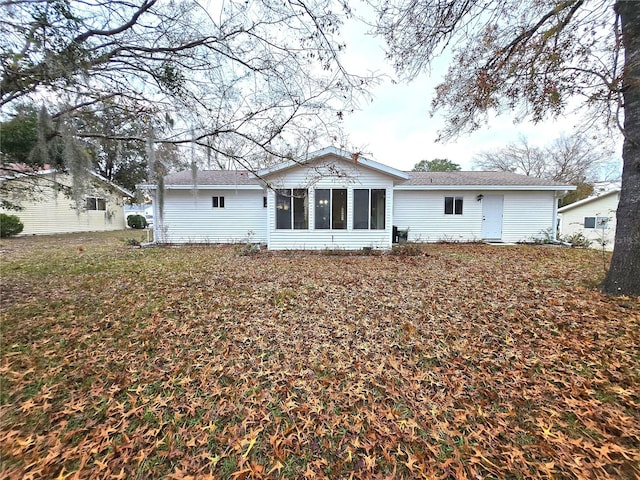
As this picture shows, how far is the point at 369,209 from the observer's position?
9.31 meters

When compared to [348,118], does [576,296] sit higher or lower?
lower

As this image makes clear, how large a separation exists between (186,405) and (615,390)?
12.2ft

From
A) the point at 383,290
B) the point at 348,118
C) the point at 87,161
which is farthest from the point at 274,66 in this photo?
the point at 383,290

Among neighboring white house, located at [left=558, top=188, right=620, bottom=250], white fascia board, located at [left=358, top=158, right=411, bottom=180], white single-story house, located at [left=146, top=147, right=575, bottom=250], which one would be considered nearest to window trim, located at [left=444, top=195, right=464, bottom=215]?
white single-story house, located at [left=146, top=147, right=575, bottom=250]

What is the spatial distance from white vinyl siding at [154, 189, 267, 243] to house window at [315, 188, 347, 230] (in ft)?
10.2

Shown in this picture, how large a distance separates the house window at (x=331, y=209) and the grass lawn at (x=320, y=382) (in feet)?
15.1

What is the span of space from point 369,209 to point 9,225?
54.5 ft

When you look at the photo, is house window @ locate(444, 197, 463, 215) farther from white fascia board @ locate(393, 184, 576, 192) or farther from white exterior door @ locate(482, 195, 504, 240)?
white exterior door @ locate(482, 195, 504, 240)

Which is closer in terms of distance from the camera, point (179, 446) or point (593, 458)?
point (593, 458)

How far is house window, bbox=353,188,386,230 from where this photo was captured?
920 centimetres

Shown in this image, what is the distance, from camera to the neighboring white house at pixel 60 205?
13.1 ft

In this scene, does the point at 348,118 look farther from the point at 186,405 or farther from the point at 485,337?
the point at 186,405

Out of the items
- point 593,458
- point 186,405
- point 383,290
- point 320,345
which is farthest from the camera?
point 383,290

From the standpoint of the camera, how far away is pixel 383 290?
5004 millimetres
